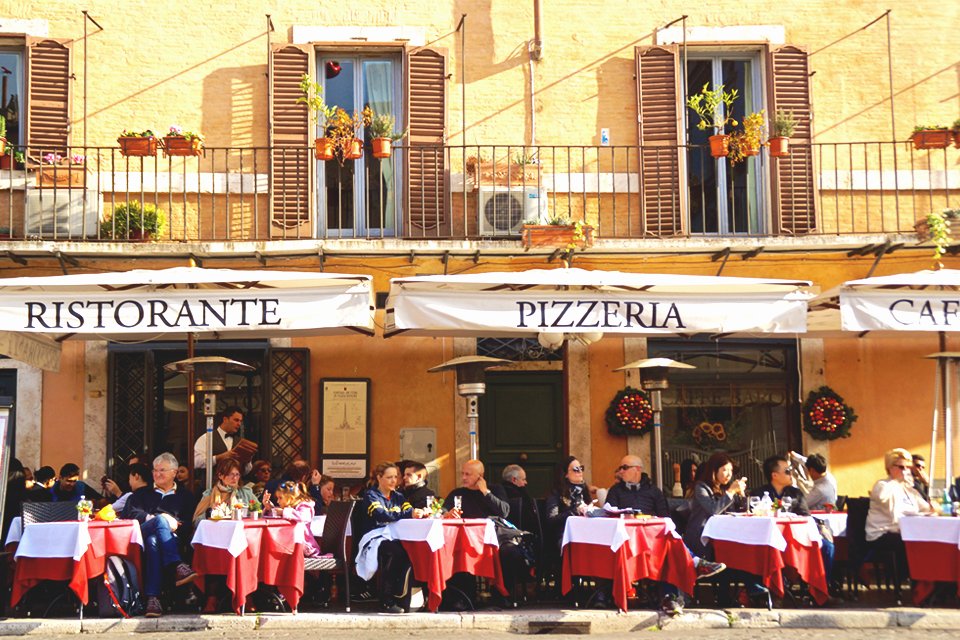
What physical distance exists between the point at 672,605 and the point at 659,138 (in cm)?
571

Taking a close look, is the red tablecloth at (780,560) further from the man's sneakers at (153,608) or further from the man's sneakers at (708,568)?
the man's sneakers at (153,608)

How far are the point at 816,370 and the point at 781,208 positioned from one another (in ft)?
5.61

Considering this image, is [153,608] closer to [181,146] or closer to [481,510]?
[481,510]

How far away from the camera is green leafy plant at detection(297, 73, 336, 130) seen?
13491 millimetres

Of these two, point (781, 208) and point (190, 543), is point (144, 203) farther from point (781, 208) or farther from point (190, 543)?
point (781, 208)

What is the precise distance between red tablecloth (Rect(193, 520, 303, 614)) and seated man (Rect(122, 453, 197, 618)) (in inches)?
9.2

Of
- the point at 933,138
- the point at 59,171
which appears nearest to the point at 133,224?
the point at 59,171

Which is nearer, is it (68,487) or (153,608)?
(153,608)

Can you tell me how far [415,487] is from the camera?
35.2 feet

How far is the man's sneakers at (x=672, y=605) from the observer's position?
9836 mm

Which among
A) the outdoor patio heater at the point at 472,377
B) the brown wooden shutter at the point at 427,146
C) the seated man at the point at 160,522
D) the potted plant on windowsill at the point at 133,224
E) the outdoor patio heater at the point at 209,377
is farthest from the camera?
the brown wooden shutter at the point at 427,146

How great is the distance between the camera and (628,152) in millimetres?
13859

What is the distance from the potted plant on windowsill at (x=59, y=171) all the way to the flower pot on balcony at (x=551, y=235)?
4.41 meters

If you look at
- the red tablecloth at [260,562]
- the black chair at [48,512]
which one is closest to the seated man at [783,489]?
the red tablecloth at [260,562]
